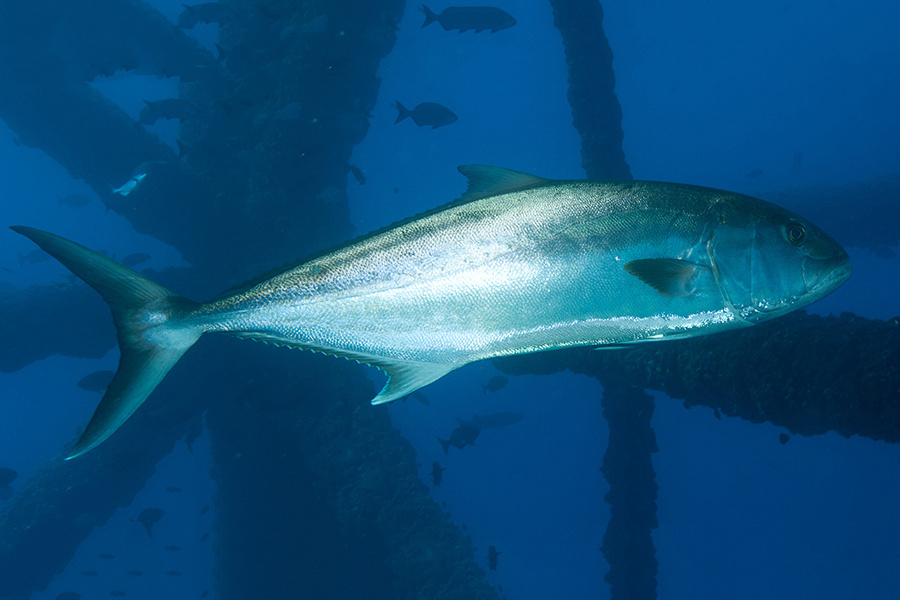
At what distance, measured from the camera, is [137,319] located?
5.98 ft

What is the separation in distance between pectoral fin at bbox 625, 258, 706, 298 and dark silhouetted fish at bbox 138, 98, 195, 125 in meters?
11.8

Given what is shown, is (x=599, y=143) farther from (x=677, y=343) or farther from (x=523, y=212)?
(x=523, y=212)

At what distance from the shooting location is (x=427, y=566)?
6980 mm

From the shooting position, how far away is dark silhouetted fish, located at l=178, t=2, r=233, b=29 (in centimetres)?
982

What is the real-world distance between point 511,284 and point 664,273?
50 centimetres

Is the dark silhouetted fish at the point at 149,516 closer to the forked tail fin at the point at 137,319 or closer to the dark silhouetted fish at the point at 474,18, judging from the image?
the forked tail fin at the point at 137,319

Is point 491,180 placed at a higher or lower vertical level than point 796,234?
higher

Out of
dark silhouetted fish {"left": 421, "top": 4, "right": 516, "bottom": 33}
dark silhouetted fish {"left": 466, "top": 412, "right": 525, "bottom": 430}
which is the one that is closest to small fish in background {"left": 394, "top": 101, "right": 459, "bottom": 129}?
dark silhouetted fish {"left": 421, "top": 4, "right": 516, "bottom": 33}

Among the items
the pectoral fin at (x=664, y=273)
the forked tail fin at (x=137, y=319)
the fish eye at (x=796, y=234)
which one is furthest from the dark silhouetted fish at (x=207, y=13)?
the fish eye at (x=796, y=234)

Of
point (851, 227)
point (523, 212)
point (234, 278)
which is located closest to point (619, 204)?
point (523, 212)

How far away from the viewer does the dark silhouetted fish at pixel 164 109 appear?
10047mm

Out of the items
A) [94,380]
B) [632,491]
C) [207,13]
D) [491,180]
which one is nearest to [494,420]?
[632,491]

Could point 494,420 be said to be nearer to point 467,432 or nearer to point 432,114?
point 467,432

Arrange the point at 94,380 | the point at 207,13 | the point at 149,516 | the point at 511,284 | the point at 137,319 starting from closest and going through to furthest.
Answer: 1. the point at 511,284
2. the point at 137,319
3. the point at 94,380
4. the point at 207,13
5. the point at 149,516
